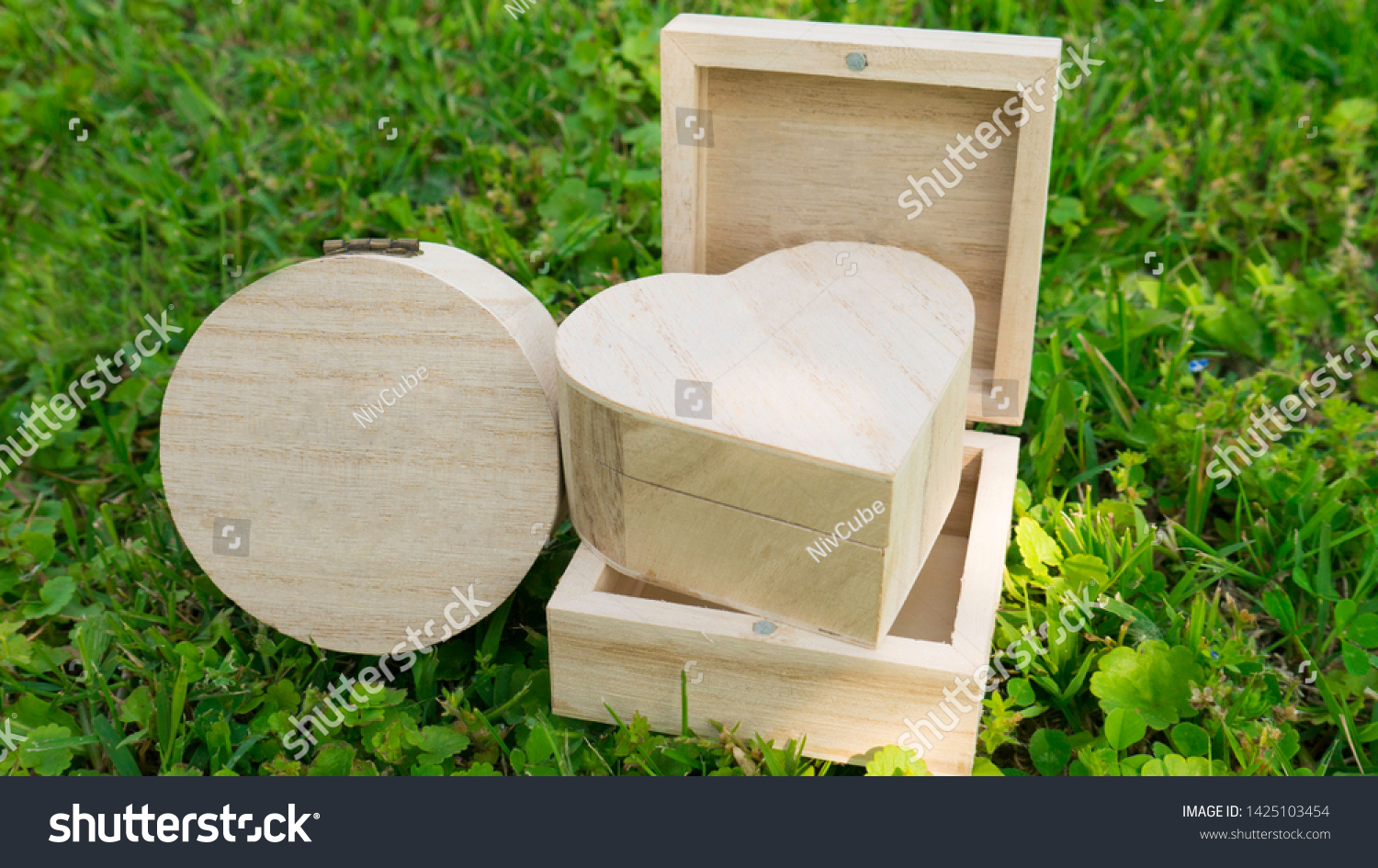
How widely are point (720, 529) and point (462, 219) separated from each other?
139 centimetres

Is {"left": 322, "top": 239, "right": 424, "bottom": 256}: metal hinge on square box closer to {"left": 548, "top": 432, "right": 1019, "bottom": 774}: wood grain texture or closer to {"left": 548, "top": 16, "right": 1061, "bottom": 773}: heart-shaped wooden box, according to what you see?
→ {"left": 548, "top": 16, "right": 1061, "bottom": 773}: heart-shaped wooden box

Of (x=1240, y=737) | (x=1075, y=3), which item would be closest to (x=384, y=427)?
(x=1240, y=737)

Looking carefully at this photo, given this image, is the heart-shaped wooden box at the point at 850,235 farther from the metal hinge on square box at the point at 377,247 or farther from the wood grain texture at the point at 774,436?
the metal hinge on square box at the point at 377,247

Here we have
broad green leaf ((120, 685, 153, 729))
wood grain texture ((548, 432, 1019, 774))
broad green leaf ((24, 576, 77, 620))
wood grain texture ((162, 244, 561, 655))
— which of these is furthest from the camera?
broad green leaf ((24, 576, 77, 620))

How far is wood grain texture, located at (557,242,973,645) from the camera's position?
1.45 metres

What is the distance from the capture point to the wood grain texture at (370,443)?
1.69m

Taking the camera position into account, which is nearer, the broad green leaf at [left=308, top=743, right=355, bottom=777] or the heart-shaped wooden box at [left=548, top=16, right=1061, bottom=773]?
the heart-shaped wooden box at [left=548, top=16, right=1061, bottom=773]

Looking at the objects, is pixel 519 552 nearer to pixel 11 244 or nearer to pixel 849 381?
pixel 849 381

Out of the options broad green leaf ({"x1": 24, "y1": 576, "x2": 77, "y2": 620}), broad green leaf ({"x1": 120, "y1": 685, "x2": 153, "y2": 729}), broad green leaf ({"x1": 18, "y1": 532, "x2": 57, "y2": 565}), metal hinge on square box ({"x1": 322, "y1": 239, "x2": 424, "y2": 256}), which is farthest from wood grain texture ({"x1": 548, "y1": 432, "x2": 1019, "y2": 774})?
broad green leaf ({"x1": 18, "y1": 532, "x2": 57, "y2": 565})

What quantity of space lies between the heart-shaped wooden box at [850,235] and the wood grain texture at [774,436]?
0.27ft

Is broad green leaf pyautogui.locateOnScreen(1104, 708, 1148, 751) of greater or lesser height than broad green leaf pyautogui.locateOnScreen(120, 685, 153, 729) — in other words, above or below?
above

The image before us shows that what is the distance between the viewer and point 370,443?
5.68ft

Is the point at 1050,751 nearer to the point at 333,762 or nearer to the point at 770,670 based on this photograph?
Answer: the point at 770,670

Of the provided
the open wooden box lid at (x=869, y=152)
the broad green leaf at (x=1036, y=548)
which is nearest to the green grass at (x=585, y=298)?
the broad green leaf at (x=1036, y=548)
